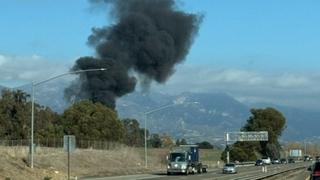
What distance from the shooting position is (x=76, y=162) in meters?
76.1

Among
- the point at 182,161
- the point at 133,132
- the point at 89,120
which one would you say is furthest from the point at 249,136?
the point at 182,161

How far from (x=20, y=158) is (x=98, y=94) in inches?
1985

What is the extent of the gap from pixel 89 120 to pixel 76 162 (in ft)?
85.4

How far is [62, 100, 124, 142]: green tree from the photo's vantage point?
10050 centimetres

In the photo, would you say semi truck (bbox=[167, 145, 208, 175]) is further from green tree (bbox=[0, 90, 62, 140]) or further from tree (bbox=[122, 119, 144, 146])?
tree (bbox=[122, 119, 144, 146])

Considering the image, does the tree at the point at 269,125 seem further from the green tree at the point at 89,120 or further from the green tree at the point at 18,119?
the green tree at the point at 18,119

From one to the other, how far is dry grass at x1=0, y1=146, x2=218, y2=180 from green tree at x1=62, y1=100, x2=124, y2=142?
5.65m

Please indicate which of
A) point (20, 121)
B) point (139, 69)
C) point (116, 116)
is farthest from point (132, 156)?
point (139, 69)

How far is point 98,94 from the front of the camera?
11225 centimetres

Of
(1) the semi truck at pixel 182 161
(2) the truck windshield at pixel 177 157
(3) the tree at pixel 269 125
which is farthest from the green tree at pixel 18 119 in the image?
(3) the tree at pixel 269 125

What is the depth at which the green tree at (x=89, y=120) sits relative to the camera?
100 meters

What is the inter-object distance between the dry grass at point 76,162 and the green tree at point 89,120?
5651 millimetres

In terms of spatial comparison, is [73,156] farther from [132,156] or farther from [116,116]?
[116,116]

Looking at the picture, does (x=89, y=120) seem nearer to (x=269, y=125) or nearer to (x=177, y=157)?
(x=177, y=157)
